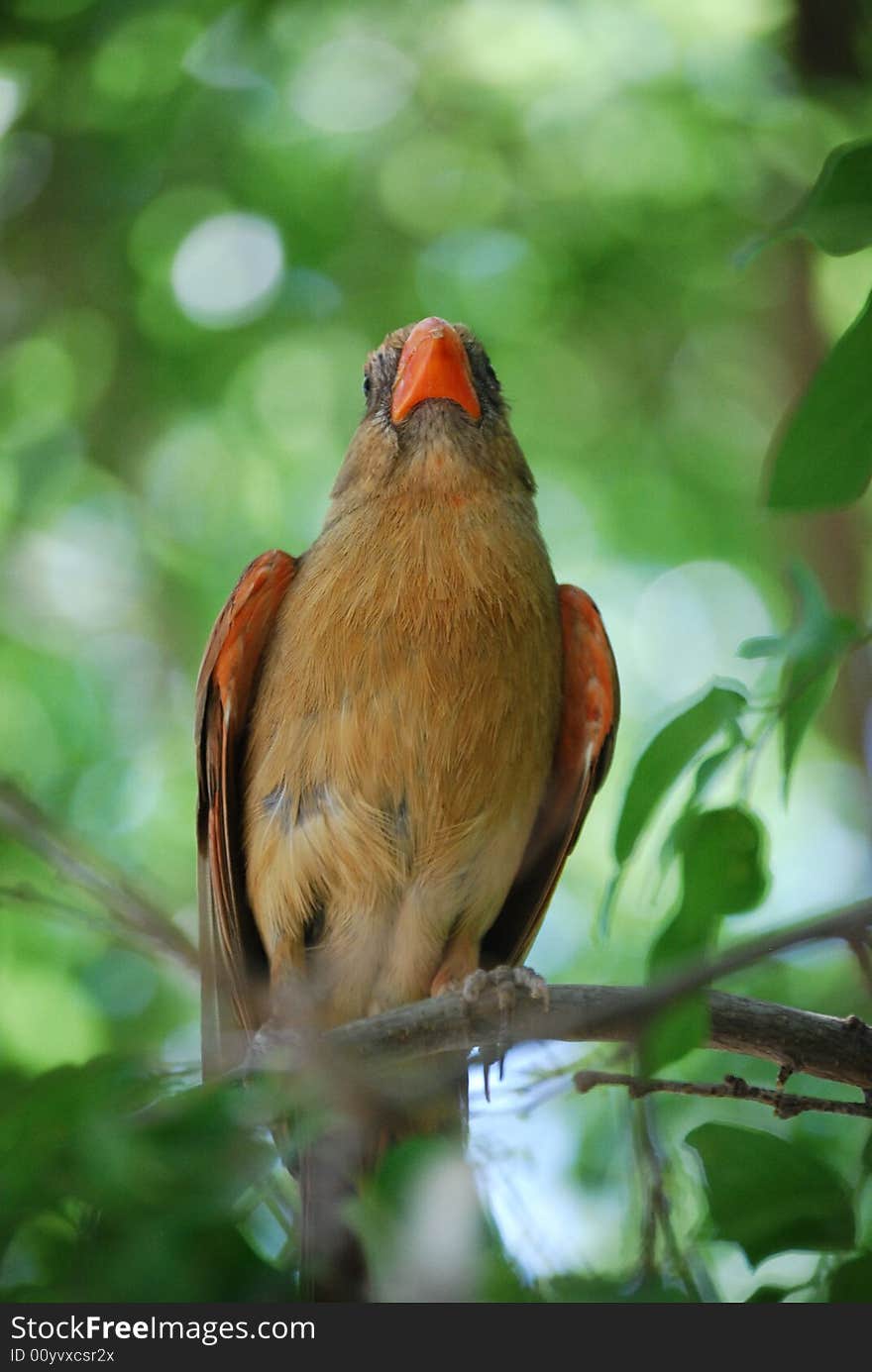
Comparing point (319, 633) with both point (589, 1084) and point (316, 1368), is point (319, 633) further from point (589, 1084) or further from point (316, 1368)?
point (316, 1368)

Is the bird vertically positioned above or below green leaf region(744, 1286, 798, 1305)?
above

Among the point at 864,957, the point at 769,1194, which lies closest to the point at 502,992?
the point at 864,957

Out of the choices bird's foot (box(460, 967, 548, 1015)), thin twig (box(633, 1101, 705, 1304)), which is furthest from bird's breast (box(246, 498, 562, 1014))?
thin twig (box(633, 1101, 705, 1304))

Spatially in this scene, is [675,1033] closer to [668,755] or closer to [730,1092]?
[668,755]

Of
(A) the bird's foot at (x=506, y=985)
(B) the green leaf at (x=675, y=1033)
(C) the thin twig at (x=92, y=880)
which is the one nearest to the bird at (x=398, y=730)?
(A) the bird's foot at (x=506, y=985)

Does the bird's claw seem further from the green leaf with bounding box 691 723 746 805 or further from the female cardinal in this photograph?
the green leaf with bounding box 691 723 746 805

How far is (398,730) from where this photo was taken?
3.56 metres

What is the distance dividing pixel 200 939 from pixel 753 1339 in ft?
7.59

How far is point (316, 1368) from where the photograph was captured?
1.88 m

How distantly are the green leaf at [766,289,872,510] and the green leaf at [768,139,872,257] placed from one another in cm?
9

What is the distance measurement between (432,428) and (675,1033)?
2500 mm

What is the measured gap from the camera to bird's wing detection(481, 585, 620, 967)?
12.8 ft

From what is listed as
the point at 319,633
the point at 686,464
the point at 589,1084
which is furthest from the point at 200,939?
the point at 686,464

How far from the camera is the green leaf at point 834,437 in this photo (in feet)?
5.43
